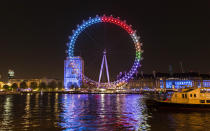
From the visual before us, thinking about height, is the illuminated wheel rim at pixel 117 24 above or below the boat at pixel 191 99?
above

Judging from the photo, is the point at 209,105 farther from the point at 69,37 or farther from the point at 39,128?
the point at 69,37

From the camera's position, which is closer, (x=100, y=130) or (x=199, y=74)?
(x=100, y=130)

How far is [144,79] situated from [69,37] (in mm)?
126818

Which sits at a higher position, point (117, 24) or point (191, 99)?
point (117, 24)

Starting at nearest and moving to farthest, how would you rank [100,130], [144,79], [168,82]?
[100,130]
[168,82]
[144,79]

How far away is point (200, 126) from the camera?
2014 cm

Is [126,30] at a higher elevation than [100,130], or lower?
higher

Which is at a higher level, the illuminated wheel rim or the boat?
the illuminated wheel rim

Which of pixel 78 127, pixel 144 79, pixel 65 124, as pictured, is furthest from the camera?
pixel 144 79

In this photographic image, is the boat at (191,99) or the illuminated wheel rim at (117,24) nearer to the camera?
the boat at (191,99)

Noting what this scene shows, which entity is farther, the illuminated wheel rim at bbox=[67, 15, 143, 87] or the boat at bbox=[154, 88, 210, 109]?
the illuminated wheel rim at bbox=[67, 15, 143, 87]

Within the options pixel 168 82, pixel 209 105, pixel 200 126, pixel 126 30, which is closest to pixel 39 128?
pixel 200 126

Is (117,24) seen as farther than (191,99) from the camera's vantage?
Yes

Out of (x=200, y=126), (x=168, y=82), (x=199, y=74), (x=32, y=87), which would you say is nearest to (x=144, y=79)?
(x=168, y=82)
